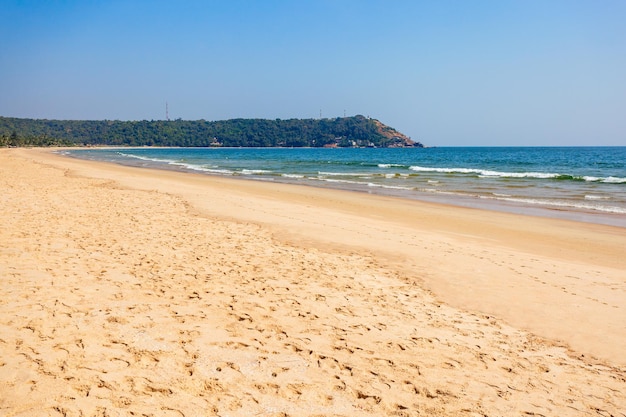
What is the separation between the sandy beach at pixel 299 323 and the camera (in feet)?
12.4

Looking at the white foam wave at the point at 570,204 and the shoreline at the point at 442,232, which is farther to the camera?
the white foam wave at the point at 570,204

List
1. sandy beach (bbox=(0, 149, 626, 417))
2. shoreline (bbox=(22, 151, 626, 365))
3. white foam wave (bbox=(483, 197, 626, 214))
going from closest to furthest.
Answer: sandy beach (bbox=(0, 149, 626, 417)), shoreline (bbox=(22, 151, 626, 365)), white foam wave (bbox=(483, 197, 626, 214))

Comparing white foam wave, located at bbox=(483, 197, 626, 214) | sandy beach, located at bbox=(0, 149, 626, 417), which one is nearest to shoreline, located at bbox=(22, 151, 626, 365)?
sandy beach, located at bbox=(0, 149, 626, 417)

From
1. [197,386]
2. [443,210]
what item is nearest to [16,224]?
[197,386]

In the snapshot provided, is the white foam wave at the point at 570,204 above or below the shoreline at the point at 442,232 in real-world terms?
above

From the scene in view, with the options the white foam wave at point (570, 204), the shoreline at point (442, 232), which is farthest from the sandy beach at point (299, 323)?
the white foam wave at point (570, 204)

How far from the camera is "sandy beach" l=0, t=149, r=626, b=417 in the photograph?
12.4 feet

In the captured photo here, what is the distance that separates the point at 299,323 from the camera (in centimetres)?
538

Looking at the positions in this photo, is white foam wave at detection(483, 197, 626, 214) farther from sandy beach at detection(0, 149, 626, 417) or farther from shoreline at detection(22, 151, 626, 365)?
→ sandy beach at detection(0, 149, 626, 417)

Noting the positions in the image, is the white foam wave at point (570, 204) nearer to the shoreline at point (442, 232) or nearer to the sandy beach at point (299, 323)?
the shoreline at point (442, 232)

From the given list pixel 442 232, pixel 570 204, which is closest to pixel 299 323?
pixel 442 232

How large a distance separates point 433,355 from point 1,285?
17.5 ft

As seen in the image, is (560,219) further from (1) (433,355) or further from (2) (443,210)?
(1) (433,355)

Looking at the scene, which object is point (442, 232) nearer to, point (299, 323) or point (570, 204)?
point (299, 323)
